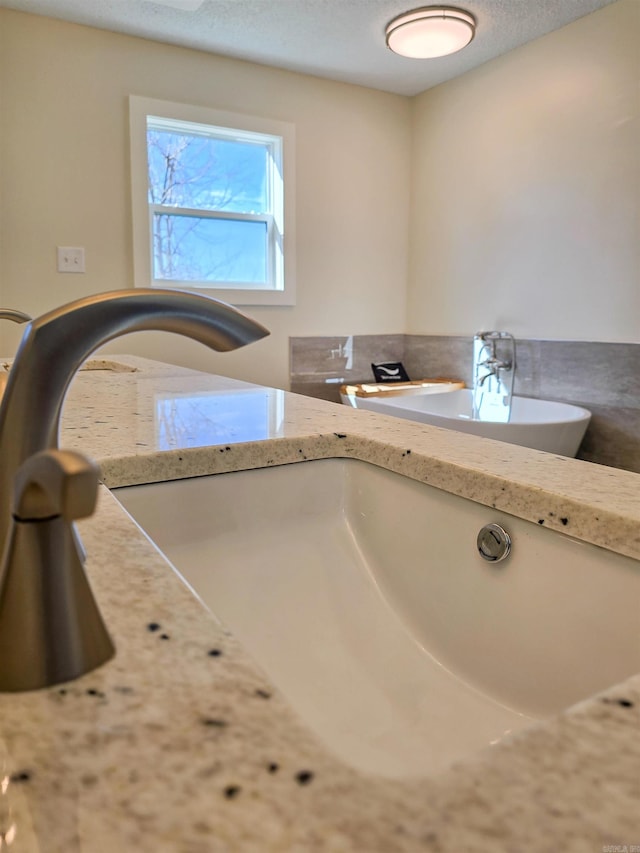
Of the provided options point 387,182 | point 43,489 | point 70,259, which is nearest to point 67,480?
point 43,489

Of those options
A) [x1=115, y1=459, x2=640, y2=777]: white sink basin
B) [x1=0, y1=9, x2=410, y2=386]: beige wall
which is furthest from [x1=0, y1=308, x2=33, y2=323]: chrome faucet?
[x1=0, y1=9, x2=410, y2=386]: beige wall

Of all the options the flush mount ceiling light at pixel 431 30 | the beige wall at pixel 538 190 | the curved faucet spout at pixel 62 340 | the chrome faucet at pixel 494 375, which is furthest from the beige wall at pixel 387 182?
the curved faucet spout at pixel 62 340

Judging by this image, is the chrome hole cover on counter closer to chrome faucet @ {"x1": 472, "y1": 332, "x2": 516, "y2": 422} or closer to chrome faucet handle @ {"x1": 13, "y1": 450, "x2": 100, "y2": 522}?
chrome faucet handle @ {"x1": 13, "y1": 450, "x2": 100, "y2": 522}

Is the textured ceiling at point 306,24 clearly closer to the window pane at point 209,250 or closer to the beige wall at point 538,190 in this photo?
the beige wall at point 538,190

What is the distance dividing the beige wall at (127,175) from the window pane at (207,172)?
0.53 ft

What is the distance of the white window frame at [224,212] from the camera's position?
8.68 feet

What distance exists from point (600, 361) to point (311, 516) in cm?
208

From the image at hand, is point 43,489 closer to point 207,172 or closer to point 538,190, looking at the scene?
point 538,190

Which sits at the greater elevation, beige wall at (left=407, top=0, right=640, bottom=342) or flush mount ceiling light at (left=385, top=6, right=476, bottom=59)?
flush mount ceiling light at (left=385, top=6, right=476, bottom=59)

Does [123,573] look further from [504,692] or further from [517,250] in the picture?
[517,250]

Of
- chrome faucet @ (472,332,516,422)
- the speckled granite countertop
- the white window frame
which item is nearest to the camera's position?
the speckled granite countertop

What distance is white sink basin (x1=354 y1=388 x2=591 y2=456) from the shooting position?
196cm

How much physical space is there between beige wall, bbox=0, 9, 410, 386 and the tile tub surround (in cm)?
11

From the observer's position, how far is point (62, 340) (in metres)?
0.29
